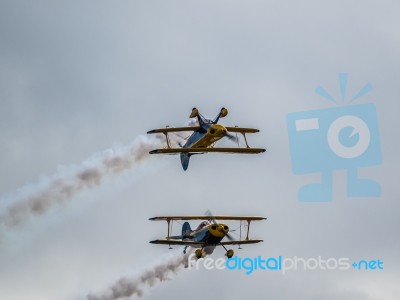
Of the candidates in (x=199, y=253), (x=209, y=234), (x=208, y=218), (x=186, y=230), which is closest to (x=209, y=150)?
(x=209, y=234)

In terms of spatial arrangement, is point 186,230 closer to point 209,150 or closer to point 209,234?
point 209,234

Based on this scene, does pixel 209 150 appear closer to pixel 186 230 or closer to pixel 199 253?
pixel 199 253

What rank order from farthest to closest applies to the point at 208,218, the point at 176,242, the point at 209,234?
the point at 208,218, the point at 176,242, the point at 209,234

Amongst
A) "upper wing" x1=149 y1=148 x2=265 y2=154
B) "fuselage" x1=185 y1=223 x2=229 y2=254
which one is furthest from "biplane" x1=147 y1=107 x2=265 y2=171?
"fuselage" x1=185 y1=223 x2=229 y2=254

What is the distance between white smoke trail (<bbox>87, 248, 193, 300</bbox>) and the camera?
16238 centimetres

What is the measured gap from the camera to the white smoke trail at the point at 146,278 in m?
162

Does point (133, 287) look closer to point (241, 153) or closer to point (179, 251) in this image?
point (179, 251)

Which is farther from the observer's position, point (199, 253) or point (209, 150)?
point (199, 253)

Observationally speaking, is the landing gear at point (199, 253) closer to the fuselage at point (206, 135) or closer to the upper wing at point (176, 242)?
the upper wing at point (176, 242)

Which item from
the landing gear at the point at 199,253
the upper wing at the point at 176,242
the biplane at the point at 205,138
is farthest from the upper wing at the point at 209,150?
the upper wing at the point at 176,242

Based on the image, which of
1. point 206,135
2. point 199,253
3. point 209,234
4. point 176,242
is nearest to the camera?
point 206,135

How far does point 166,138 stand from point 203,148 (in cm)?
483

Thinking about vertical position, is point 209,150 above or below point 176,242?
above

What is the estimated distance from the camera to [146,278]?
164000 millimetres
